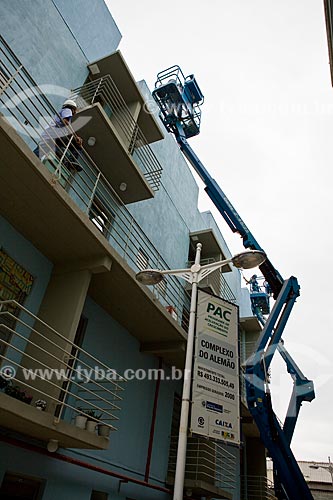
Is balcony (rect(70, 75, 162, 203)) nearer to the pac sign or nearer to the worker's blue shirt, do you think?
the worker's blue shirt

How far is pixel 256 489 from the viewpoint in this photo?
17.9m

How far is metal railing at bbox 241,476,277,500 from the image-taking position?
57.0 ft

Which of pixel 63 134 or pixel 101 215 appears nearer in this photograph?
pixel 63 134

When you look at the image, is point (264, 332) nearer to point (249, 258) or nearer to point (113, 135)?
point (249, 258)

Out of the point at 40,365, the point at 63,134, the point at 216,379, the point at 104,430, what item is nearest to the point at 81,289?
the point at 40,365

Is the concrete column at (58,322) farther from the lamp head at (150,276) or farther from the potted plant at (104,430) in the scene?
the potted plant at (104,430)

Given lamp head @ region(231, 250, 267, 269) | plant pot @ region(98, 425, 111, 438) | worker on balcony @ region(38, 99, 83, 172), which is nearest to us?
lamp head @ region(231, 250, 267, 269)

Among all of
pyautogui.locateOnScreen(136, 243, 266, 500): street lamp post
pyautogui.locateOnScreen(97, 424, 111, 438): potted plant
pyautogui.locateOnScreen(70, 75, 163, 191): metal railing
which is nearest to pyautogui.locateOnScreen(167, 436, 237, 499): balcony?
pyautogui.locateOnScreen(97, 424, 111, 438): potted plant

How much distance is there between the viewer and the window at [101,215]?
1123 cm

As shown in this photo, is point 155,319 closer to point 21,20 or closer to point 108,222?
point 108,222

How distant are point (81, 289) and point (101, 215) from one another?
146 inches

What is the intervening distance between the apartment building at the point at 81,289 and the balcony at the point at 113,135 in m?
0.04

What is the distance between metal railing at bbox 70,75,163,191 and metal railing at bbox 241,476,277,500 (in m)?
14.2

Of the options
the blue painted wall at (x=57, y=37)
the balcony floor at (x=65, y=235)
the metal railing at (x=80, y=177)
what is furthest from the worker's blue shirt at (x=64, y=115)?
the balcony floor at (x=65, y=235)
